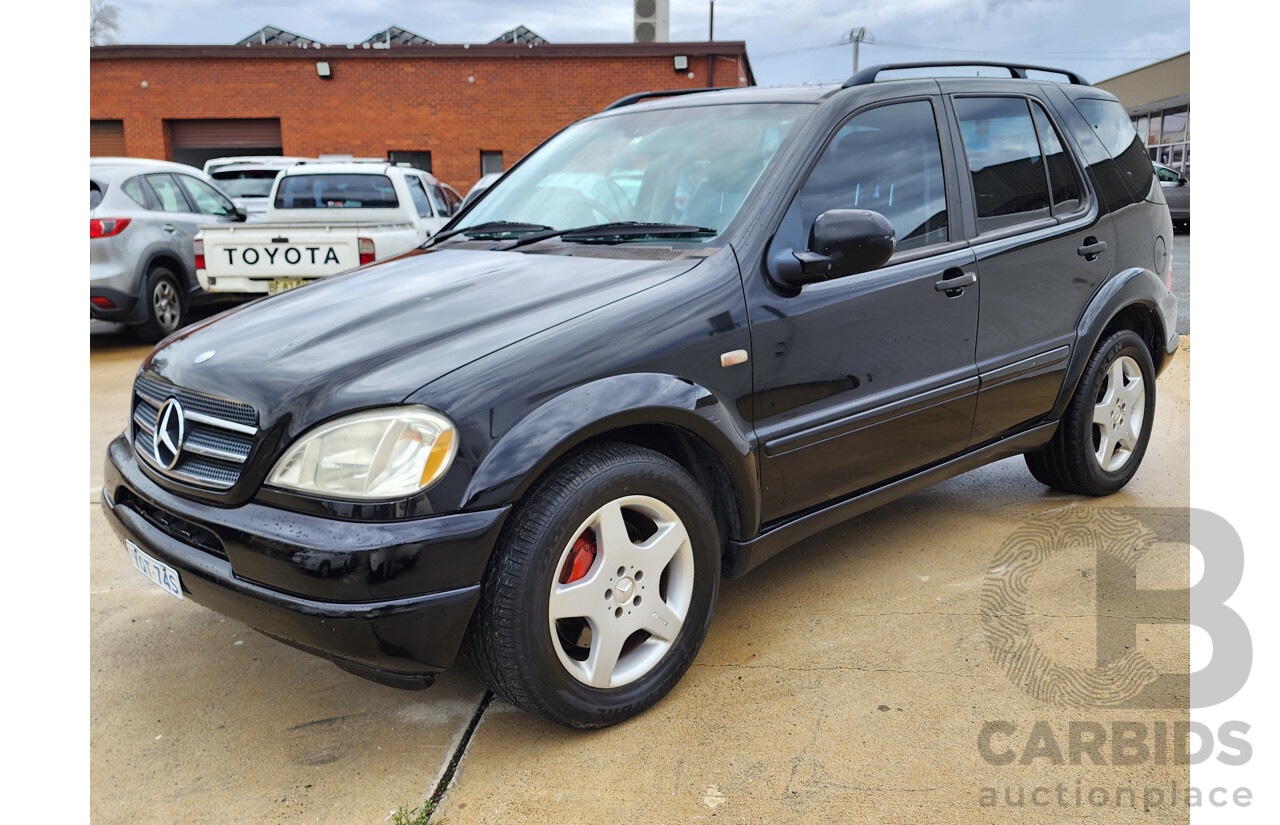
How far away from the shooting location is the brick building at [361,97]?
23109 millimetres

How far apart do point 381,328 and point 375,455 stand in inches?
21.2

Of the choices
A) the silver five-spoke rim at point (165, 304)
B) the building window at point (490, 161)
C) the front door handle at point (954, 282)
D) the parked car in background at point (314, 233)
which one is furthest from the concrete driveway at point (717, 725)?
the building window at point (490, 161)

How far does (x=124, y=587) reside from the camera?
12.1 feet

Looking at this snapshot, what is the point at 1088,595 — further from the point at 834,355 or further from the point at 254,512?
the point at 254,512

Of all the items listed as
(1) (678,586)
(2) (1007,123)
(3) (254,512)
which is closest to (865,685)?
(1) (678,586)

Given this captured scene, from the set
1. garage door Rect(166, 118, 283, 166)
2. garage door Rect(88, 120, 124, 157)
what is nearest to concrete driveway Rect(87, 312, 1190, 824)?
garage door Rect(166, 118, 283, 166)

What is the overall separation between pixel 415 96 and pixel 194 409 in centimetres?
2271

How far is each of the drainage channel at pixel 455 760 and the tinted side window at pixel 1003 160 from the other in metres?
2.40

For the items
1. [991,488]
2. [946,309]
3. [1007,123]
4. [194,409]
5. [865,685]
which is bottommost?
[865,685]

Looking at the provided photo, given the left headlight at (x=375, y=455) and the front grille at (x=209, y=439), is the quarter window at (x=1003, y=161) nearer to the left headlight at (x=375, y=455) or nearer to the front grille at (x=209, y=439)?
the left headlight at (x=375, y=455)

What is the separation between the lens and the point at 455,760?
2592mm

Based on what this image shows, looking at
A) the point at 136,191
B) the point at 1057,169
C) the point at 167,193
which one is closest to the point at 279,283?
the point at 136,191

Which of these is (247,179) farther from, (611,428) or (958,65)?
(611,428)

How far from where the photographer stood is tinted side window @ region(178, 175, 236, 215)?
973 cm
